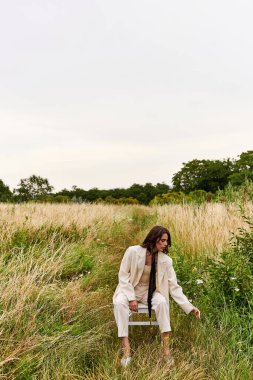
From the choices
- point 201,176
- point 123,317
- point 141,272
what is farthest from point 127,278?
point 201,176

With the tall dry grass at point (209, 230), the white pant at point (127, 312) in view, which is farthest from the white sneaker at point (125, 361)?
the tall dry grass at point (209, 230)

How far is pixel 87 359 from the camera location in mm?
3449

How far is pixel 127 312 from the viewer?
3.80 m

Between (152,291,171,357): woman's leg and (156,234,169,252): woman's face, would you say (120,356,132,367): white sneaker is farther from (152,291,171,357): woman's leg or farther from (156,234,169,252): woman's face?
(156,234,169,252): woman's face

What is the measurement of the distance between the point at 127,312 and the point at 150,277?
15.4 inches

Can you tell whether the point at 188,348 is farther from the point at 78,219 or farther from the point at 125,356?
the point at 78,219

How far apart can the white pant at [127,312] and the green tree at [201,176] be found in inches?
1695

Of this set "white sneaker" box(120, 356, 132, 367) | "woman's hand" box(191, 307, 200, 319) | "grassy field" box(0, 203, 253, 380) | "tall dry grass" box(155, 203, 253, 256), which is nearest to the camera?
"grassy field" box(0, 203, 253, 380)

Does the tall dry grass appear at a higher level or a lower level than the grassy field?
higher

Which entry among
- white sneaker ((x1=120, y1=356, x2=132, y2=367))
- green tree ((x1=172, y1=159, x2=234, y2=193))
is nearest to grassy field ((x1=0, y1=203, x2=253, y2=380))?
white sneaker ((x1=120, y1=356, x2=132, y2=367))

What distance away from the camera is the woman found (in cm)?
389

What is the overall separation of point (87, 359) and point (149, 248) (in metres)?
1.05

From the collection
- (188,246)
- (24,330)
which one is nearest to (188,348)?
(24,330)

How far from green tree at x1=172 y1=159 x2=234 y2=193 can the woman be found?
42860 mm
